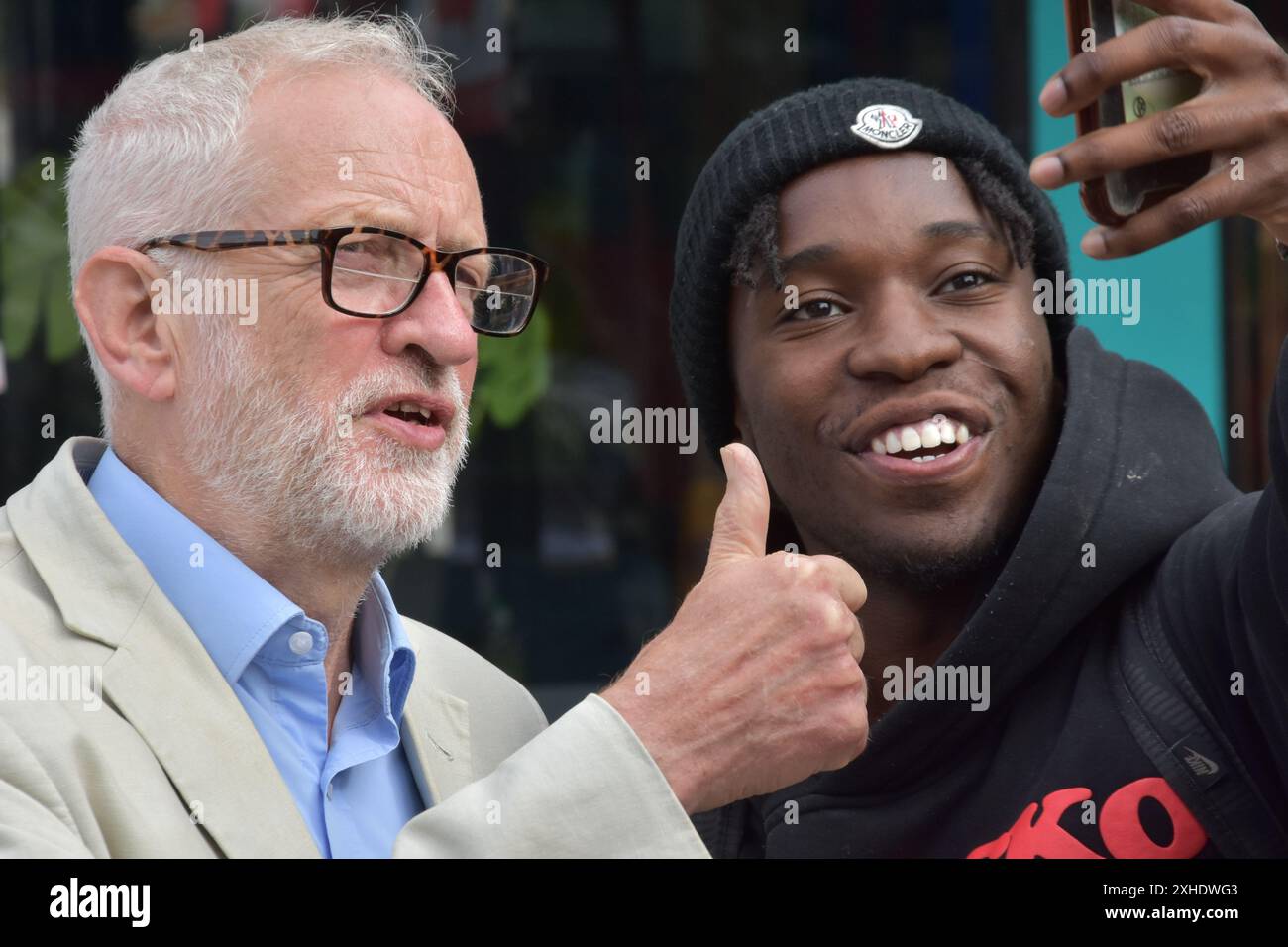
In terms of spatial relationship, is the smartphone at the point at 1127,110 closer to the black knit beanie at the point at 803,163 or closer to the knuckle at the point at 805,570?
the knuckle at the point at 805,570

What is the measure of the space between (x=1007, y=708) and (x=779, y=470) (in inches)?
23.4

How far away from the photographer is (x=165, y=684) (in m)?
1.99

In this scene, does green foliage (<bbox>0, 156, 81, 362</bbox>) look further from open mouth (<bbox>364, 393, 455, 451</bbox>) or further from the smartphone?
the smartphone

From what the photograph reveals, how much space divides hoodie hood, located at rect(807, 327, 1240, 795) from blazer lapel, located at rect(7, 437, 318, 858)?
102 cm

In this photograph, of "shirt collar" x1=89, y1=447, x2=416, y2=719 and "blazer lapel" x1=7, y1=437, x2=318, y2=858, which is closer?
"blazer lapel" x1=7, y1=437, x2=318, y2=858

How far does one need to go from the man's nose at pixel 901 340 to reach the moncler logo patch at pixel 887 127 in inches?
11.7

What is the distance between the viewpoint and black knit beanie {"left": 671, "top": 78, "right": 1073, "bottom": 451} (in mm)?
2645

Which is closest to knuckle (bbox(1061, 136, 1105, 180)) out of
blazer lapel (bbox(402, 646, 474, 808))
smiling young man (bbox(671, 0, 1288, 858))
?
smiling young man (bbox(671, 0, 1288, 858))

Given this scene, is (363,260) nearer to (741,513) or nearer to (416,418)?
(416,418)

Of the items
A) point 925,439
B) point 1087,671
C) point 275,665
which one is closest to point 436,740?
point 275,665

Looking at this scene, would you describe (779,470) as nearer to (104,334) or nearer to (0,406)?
(104,334)

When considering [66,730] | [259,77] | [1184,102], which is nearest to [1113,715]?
[1184,102]

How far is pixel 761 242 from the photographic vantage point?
2656 millimetres

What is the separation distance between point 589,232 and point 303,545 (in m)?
3.28
